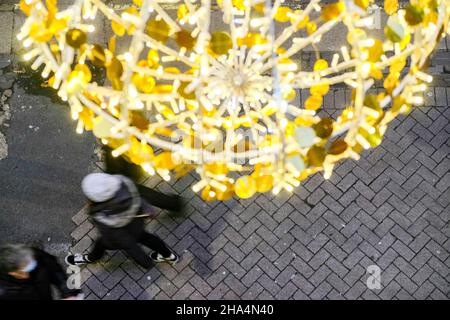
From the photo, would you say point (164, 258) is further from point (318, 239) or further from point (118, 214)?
point (318, 239)

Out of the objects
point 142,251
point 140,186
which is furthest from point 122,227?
point 140,186

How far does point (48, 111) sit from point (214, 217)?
2.22 meters

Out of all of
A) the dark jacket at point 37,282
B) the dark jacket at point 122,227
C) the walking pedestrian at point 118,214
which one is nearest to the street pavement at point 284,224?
the walking pedestrian at point 118,214

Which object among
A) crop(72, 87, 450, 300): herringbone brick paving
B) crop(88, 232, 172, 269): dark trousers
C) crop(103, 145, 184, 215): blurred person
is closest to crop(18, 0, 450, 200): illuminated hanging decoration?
crop(103, 145, 184, 215): blurred person

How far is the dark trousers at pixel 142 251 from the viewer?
530 cm

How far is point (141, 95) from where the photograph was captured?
2.95 metres

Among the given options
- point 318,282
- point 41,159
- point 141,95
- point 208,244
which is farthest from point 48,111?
point 141,95

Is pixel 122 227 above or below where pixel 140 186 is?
above

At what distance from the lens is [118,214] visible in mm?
4707

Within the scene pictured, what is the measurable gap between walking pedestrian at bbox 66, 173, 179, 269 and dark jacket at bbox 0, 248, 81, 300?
483mm

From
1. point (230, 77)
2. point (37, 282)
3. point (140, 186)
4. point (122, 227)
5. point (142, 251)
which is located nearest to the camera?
point (230, 77)

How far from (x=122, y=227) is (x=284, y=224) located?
6.17ft

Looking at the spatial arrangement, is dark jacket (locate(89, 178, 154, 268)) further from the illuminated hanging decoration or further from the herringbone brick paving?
the illuminated hanging decoration

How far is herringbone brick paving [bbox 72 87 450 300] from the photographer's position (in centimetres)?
584
